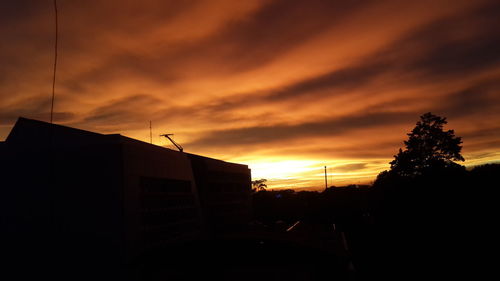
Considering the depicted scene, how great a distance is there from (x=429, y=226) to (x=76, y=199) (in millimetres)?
36845

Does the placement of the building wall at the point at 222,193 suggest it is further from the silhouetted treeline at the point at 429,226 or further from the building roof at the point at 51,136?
the building roof at the point at 51,136

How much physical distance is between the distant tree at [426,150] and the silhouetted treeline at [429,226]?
9.44 feet

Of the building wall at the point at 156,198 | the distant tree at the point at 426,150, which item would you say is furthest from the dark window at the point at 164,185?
the distant tree at the point at 426,150

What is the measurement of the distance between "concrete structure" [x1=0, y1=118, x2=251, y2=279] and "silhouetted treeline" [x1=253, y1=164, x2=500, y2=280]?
12888 millimetres

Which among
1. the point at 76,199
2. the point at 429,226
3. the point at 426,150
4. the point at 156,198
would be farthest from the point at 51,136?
the point at 426,150

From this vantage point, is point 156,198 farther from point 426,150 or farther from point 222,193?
point 426,150

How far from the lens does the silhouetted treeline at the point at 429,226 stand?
26.4 meters

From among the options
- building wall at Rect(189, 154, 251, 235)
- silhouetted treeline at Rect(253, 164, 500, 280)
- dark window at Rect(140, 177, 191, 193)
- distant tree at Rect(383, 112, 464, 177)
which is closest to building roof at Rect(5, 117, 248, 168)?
dark window at Rect(140, 177, 191, 193)

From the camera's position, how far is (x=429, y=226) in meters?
44.6

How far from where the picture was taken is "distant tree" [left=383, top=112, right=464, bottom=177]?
67500 millimetres

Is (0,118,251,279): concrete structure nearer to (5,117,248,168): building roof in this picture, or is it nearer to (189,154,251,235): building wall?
(5,117,248,168): building roof

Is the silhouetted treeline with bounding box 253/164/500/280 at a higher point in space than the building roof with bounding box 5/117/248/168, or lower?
lower

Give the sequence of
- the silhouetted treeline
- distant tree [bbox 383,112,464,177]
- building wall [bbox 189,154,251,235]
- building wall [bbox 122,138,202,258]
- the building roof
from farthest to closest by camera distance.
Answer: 1. distant tree [bbox 383,112,464,177]
2. building wall [bbox 189,154,251,235]
3. the silhouetted treeline
4. the building roof
5. building wall [bbox 122,138,202,258]

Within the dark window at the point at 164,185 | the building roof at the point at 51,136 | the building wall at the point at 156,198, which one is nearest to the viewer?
the building wall at the point at 156,198
